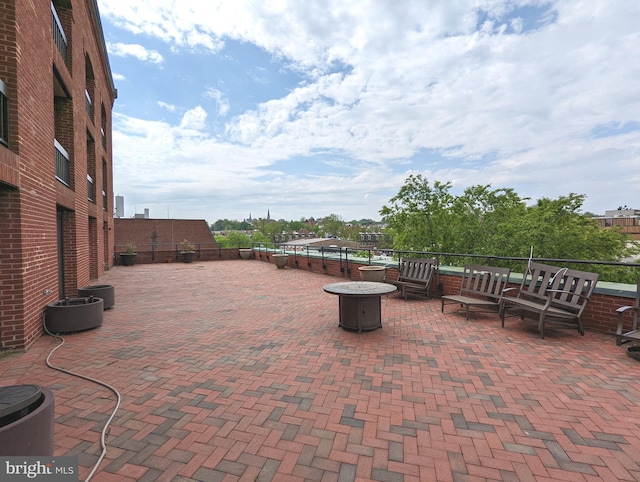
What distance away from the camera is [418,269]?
758cm

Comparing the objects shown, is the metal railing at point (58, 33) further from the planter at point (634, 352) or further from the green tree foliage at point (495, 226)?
the green tree foliage at point (495, 226)

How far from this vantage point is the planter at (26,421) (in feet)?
5.49

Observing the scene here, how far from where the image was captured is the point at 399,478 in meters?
1.99

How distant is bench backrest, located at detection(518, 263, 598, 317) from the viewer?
4617 millimetres

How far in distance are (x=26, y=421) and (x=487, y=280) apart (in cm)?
675

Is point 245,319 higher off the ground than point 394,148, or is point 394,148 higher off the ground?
point 394,148

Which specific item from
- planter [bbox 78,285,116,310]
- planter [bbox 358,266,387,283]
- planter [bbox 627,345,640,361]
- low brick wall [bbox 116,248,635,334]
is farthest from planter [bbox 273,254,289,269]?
planter [bbox 627,345,640,361]

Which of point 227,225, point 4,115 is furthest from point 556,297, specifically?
point 227,225

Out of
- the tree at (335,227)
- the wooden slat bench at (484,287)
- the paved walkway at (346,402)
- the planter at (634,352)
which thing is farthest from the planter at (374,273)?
the tree at (335,227)

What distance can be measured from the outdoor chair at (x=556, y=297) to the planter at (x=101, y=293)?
7765mm

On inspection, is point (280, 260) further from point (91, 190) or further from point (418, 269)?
point (418, 269)

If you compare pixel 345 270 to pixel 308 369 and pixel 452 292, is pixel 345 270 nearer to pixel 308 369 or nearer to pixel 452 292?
pixel 452 292

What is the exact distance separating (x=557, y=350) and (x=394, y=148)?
52.9 feet

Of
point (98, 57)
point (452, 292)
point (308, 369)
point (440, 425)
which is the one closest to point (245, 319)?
point (308, 369)
